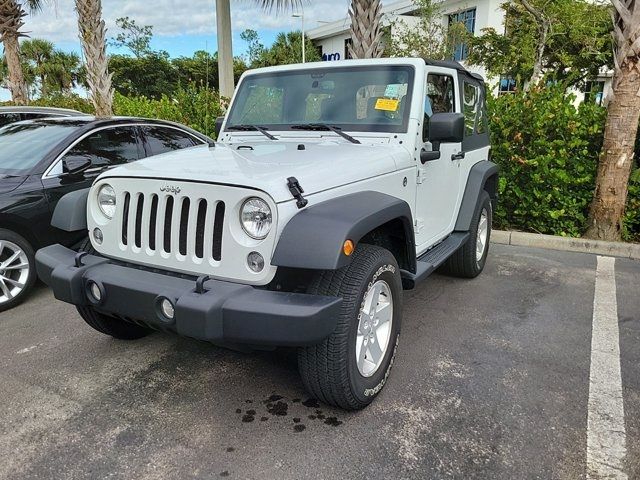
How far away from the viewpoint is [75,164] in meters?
4.75

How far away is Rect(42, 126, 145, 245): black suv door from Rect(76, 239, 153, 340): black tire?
1.25 m

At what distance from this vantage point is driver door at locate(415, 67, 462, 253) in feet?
11.9

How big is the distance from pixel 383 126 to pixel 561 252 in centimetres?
386

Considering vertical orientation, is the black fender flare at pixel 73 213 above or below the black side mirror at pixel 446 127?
below

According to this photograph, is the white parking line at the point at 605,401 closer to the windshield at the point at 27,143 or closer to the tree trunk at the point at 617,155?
the tree trunk at the point at 617,155

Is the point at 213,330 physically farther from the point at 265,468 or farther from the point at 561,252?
the point at 561,252

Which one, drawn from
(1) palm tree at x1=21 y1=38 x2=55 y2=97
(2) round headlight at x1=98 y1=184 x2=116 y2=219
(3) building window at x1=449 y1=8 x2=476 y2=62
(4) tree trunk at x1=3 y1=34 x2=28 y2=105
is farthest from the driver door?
(1) palm tree at x1=21 y1=38 x2=55 y2=97

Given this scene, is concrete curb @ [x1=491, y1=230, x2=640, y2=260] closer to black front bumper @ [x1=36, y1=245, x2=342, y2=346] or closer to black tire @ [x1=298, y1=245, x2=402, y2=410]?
black tire @ [x1=298, y1=245, x2=402, y2=410]

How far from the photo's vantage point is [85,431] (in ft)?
8.56

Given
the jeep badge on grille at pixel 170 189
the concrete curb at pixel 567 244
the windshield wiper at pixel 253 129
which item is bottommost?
the concrete curb at pixel 567 244

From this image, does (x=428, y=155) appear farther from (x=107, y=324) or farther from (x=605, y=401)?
(x=107, y=324)

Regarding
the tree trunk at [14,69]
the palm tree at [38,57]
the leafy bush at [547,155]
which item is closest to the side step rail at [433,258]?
the leafy bush at [547,155]

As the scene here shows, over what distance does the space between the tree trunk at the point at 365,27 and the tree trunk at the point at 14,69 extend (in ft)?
37.6

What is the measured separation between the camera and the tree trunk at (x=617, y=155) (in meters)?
5.69
